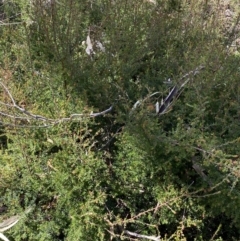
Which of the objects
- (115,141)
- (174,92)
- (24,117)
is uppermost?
(174,92)

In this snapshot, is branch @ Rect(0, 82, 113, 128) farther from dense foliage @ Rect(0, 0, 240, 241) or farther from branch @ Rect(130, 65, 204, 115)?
branch @ Rect(130, 65, 204, 115)

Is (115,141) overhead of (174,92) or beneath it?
beneath

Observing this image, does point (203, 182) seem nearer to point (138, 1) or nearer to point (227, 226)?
point (227, 226)

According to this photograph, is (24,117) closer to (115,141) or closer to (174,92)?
(115,141)

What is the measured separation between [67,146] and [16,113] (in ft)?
1.06

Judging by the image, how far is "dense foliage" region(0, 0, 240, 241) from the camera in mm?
1650

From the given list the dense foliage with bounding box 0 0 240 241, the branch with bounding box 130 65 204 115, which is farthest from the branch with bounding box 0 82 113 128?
the branch with bounding box 130 65 204 115

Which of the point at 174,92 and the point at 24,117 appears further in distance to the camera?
the point at 174,92

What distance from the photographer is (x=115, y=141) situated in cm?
189

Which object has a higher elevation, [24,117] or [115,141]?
[24,117]

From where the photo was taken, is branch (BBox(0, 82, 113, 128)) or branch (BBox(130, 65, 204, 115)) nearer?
branch (BBox(0, 82, 113, 128))

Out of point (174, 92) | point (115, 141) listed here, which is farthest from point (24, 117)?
point (174, 92)

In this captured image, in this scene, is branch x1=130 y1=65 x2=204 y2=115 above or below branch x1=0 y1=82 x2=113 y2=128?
above

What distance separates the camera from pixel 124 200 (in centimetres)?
177
